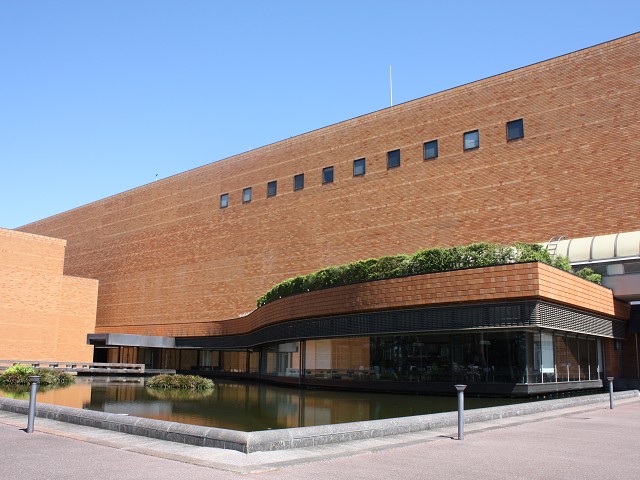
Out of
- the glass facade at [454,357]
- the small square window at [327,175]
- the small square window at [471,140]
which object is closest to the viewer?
the glass facade at [454,357]

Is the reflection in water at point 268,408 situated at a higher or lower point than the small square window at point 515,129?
lower

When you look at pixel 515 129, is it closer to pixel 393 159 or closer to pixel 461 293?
pixel 393 159

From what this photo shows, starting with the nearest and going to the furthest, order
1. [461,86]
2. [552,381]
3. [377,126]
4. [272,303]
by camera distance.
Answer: [552,381] → [272,303] → [461,86] → [377,126]

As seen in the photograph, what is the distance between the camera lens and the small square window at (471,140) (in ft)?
107

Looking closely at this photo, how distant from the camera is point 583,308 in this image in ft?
74.4

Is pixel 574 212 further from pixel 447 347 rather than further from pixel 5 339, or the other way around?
pixel 5 339

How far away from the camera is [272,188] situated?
44.4 metres

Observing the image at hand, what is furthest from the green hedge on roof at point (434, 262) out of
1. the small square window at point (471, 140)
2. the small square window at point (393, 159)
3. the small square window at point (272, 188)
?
the small square window at point (272, 188)

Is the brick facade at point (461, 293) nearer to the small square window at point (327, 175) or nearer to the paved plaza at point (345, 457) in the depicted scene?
the paved plaza at point (345, 457)

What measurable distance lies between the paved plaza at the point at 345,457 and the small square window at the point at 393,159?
25.6 m

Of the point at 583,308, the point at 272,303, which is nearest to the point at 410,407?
the point at 583,308

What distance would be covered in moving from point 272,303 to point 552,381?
14.5 m

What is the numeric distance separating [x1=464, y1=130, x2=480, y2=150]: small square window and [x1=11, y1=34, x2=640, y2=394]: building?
2.8 inches

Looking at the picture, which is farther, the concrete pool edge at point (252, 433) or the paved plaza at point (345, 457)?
the concrete pool edge at point (252, 433)
